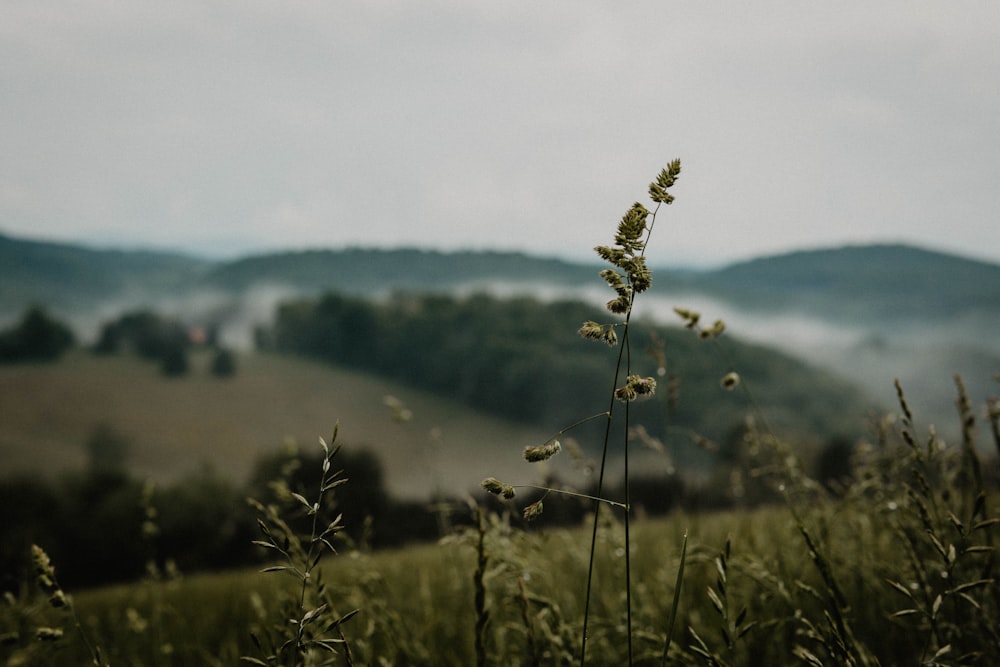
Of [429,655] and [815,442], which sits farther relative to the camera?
[815,442]

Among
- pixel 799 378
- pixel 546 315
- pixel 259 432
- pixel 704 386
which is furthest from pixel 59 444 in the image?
pixel 799 378

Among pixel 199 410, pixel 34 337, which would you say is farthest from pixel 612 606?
pixel 199 410

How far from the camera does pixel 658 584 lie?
102 inches

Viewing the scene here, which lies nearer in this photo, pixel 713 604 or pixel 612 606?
pixel 713 604

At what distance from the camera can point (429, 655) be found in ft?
6.00

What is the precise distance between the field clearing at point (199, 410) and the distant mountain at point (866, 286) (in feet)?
157

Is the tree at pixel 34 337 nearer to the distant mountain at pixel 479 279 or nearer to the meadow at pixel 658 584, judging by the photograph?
the distant mountain at pixel 479 279

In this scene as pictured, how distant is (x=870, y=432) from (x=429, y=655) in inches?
62.6

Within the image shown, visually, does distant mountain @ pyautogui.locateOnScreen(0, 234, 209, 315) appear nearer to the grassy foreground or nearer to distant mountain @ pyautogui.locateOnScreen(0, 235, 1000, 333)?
distant mountain @ pyautogui.locateOnScreen(0, 235, 1000, 333)

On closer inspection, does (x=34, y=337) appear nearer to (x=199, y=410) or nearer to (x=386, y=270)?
(x=199, y=410)

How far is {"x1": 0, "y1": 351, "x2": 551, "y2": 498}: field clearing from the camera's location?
51.7 meters

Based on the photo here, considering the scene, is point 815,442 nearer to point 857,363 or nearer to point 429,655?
point 429,655

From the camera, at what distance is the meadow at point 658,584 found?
103cm

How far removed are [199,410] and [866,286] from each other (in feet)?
369
